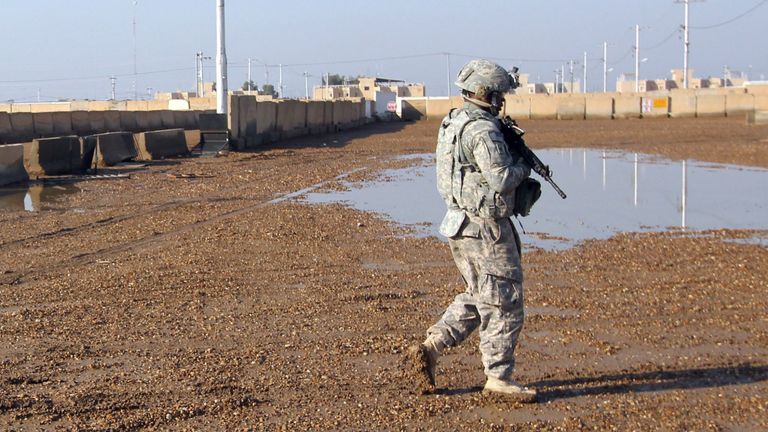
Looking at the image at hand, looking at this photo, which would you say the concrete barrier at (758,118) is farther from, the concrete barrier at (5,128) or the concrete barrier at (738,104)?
the concrete barrier at (5,128)

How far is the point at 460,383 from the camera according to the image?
5.89 m

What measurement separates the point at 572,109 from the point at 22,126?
34865 mm

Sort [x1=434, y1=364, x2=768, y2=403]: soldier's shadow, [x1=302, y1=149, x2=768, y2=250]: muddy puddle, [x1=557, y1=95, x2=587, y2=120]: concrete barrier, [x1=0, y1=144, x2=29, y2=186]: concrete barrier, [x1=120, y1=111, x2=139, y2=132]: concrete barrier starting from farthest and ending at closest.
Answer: [x1=557, y1=95, x2=587, y2=120]: concrete barrier, [x1=120, y1=111, x2=139, y2=132]: concrete barrier, [x1=0, y1=144, x2=29, y2=186]: concrete barrier, [x1=302, y1=149, x2=768, y2=250]: muddy puddle, [x1=434, y1=364, x2=768, y2=403]: soldier's shadow

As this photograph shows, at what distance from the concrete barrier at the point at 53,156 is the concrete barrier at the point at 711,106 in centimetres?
3916

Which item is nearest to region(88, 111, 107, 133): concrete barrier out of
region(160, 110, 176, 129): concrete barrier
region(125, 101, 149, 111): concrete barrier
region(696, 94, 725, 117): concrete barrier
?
region(160, 110, 176, 129): concrete barrier

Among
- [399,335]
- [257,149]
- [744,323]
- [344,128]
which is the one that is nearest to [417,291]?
[399,335]

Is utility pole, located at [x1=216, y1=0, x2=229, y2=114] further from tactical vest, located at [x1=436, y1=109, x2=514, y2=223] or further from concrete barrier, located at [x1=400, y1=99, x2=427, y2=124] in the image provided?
concrete barrier, located at [x1=400, y1=99, x2=427, y2=124]

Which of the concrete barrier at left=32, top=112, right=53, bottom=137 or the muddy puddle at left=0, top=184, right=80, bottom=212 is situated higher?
the concrete barrier at left=32, top=112, right=53, bottom=137

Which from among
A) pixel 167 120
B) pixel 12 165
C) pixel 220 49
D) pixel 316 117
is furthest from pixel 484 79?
pixel 316 117

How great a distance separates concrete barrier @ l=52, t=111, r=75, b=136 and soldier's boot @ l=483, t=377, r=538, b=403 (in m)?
24.4

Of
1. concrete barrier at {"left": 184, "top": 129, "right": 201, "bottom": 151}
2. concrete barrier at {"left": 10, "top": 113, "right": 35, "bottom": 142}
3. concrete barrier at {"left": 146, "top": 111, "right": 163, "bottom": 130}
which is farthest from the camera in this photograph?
concrete barrier at {"left": 146, "top": 111, "right": 163, "bottom": 130}

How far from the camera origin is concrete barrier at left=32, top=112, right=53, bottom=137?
26562 millimetres

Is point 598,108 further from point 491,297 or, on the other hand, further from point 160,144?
point 491,297

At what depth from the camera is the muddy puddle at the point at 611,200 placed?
12539 millimetres
